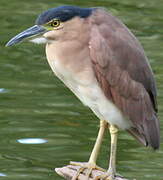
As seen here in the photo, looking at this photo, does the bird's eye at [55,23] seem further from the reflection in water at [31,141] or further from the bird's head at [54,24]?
the reflection in water at [31,141]

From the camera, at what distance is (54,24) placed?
7941mm

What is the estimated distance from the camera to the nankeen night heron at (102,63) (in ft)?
26.2

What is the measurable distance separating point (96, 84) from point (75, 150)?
3.61 m

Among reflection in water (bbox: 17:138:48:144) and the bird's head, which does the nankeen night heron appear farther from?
reflection in water (bbox: 17:138:48:144)

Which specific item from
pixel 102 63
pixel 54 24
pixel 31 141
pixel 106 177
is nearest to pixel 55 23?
pixel 54 24

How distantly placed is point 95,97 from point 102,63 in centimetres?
25

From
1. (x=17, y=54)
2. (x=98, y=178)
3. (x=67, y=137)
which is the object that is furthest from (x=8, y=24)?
(x=98, y=178)

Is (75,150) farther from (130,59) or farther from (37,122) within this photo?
(130,59)

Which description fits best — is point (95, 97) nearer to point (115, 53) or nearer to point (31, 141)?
point (115, 53)

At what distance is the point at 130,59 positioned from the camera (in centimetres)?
813

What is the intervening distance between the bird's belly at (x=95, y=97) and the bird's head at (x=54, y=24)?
26cm

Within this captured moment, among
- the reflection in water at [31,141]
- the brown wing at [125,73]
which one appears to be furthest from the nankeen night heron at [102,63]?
the reflection in water at [31,141]

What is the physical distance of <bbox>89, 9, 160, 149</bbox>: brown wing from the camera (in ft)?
26.5

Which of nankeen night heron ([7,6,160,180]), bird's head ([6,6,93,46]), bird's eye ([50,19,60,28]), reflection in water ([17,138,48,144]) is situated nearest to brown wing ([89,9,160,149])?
nankeen night heron ([7,6,160,180])
